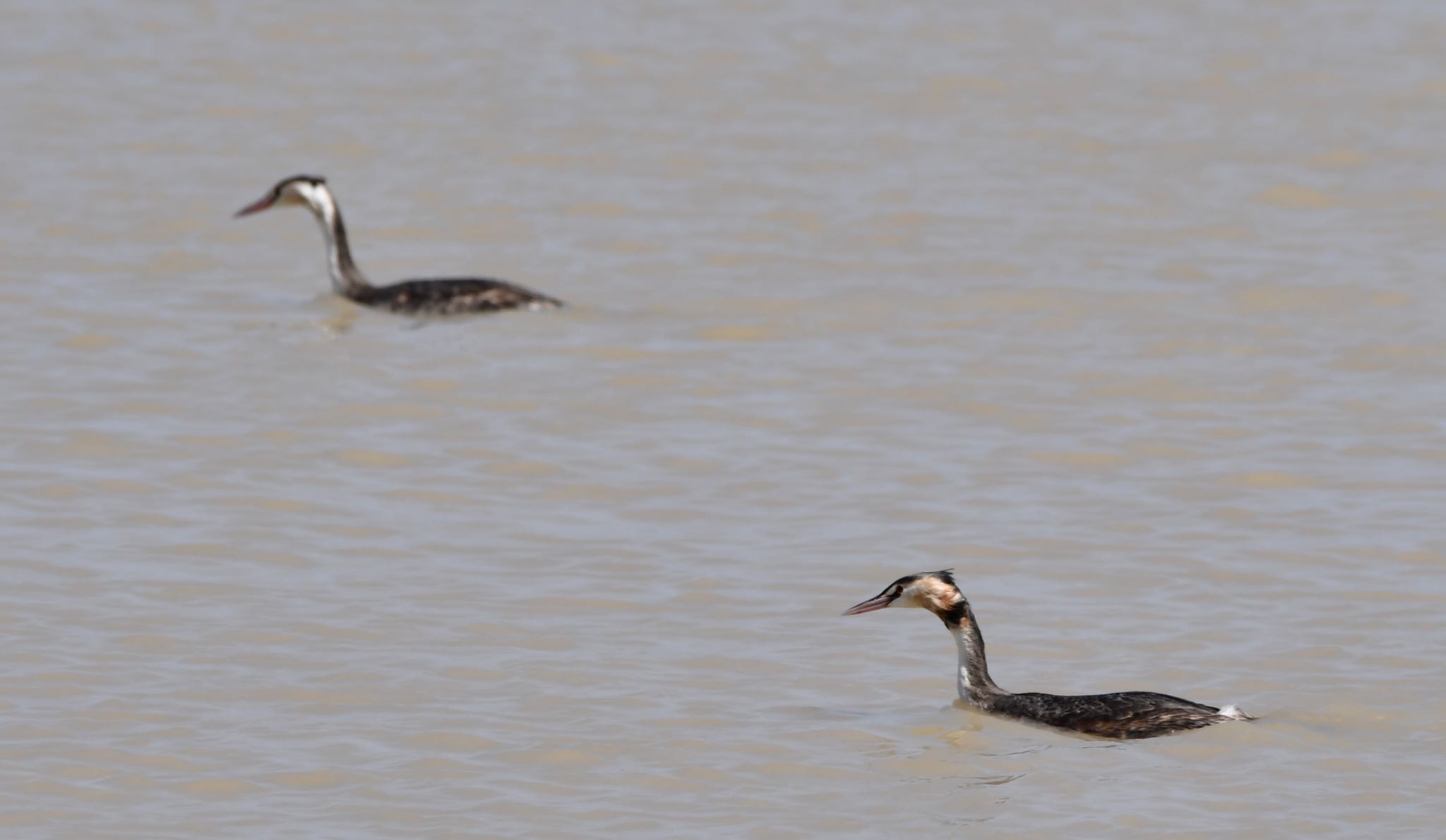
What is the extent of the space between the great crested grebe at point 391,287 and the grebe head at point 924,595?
909 centimetres

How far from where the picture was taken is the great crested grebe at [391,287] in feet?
70.9

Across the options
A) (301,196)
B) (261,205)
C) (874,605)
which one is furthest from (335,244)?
(874,605)

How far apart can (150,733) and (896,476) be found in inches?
248

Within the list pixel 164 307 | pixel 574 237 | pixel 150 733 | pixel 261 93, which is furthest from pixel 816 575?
pixel 261 93

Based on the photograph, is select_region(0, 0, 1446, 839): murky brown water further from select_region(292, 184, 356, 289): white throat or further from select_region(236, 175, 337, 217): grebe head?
select_region(292, 184, 356, 289): white throat

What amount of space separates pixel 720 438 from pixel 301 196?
24.0 feet

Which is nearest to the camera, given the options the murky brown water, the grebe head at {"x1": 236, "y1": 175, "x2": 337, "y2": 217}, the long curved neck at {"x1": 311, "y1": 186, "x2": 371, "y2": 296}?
the murky brown water

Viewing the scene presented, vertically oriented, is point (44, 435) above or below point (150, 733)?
above

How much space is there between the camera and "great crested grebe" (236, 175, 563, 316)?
2162 cm

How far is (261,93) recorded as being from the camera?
3200 cm

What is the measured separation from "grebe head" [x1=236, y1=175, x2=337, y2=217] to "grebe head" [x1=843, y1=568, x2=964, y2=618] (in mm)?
11251

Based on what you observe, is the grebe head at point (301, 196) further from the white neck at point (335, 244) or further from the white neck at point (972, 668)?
the white neck at point (972, 668)

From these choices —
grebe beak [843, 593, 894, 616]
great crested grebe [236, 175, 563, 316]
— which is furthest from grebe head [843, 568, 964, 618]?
great crested grebe [236, 175, 563, 316]

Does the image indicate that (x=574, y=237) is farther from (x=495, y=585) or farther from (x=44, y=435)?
(x=495, y=585)
